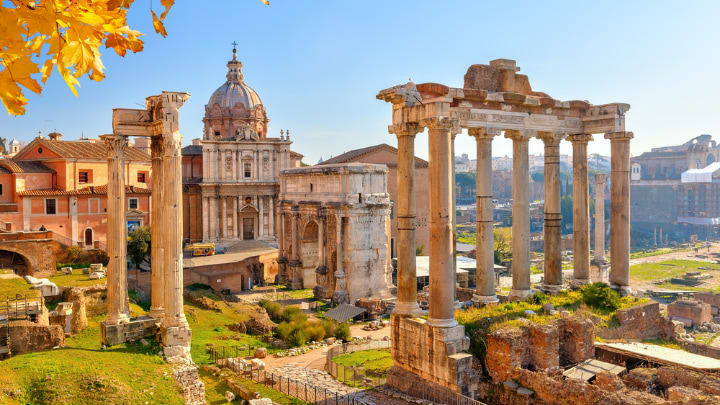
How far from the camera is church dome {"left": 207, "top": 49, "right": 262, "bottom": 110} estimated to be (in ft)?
161

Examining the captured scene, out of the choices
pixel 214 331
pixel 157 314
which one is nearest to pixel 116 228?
pixel 157 314

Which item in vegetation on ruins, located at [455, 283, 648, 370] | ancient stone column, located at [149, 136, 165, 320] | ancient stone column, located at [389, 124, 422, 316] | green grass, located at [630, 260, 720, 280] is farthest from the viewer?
green grass, located at [630, 260, 720, 280]

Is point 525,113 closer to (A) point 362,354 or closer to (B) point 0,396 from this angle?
(A) point 362,354

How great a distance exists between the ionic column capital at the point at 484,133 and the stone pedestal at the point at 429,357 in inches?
219

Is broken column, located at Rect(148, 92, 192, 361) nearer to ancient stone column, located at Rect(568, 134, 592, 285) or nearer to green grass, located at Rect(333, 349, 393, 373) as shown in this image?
green grass, located at Rect(333, 349, 393, 373)

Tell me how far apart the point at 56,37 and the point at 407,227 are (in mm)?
12381

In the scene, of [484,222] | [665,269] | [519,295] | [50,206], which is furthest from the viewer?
[665,269]

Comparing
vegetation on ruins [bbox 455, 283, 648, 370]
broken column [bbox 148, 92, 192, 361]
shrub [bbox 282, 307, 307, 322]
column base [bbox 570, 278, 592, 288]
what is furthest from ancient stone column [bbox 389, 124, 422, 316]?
shrub [bbox 282, 307, 307, 322]

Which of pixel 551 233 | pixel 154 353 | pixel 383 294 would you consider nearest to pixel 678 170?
pixel 383 294

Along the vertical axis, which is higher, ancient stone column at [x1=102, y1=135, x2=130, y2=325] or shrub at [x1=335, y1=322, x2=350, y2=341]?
ancient stone column at [x1=102, y1=135, x2=130, y2=325]

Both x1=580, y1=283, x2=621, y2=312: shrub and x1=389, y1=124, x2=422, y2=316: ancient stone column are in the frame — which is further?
x1=580, y1=283, x2=621, y2=312: shrub

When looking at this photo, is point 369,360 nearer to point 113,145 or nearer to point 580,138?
point 580,138

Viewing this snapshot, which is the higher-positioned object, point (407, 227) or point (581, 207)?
→ point (581, 207)

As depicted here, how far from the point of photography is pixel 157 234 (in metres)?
15.7
